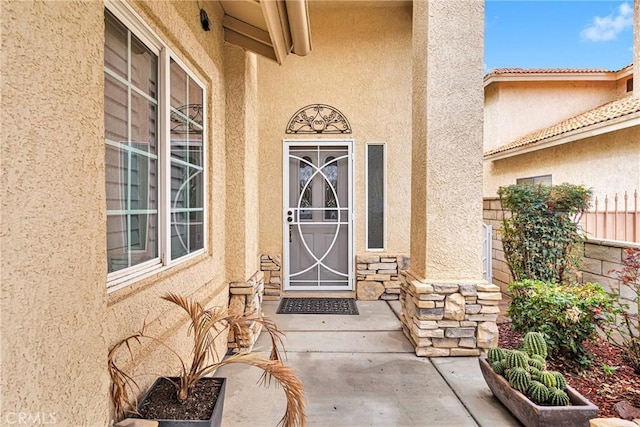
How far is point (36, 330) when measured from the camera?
938 mm

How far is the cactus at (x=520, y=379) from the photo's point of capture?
235cm

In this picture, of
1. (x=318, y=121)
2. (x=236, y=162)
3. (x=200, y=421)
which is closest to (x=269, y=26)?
(x=236, y=162)

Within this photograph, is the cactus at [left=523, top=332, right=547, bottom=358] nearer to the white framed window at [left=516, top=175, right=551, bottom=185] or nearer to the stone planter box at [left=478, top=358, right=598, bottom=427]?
the stone planter box at [left=478, top=358, right=598, bottom=427]

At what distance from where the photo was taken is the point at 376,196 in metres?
5.66

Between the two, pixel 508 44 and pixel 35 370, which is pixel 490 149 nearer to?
pixel 508 44

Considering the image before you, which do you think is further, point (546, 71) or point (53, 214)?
point (546, 71)

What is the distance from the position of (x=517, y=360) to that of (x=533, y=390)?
0.79 ft

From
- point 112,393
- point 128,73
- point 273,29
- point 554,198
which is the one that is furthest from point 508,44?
point 112,393

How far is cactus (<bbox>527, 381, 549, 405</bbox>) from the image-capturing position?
2.25 m

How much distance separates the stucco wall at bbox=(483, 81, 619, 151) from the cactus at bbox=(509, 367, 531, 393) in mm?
9125

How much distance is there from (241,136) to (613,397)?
14.3 feet

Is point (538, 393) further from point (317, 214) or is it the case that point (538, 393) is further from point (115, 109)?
point (317, 214)

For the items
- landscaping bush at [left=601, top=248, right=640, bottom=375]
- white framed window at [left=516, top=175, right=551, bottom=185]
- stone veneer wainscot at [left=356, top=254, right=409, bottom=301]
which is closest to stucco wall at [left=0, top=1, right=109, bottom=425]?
landscaping bush at [left=601, top=248, right=640, bottom=375]

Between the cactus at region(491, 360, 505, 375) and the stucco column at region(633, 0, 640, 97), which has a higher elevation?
the stucco column at region(633, 0, 640, 97)
